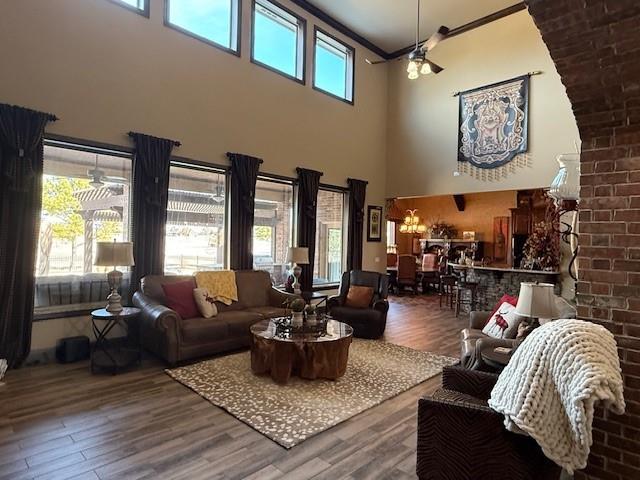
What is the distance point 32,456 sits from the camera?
2.54 meters

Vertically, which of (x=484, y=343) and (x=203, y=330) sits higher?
(x=484, y=343)

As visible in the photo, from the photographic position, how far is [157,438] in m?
2.80

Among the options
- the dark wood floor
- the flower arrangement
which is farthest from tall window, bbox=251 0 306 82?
the flower arrangement

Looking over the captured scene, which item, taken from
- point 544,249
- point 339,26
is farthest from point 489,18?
point 544,249

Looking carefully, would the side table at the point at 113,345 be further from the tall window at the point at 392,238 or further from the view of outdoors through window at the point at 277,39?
the tall window at the point at 392,238

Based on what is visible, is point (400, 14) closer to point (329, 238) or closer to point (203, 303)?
point (329, 238)

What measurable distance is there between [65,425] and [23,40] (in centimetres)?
404

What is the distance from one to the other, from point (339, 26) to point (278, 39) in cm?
156

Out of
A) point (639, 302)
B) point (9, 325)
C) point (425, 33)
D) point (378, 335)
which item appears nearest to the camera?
point (639, 302)

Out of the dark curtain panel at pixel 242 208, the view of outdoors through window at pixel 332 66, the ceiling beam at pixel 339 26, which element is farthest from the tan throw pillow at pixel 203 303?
the ceiling beam at pixel 339 26

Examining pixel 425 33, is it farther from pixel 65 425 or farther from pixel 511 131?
pixel 65 425

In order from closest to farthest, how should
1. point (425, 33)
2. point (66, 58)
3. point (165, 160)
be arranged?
point (66, 58) < point (165, 160) < point (425, 33)

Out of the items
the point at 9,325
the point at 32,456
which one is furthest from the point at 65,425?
the point at 9,325

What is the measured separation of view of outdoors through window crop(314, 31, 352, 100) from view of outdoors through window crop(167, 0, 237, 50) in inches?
73.9
